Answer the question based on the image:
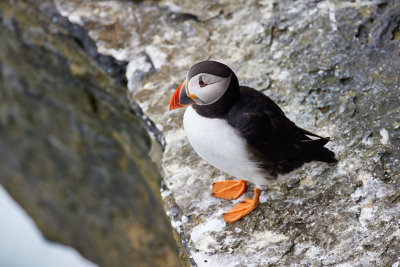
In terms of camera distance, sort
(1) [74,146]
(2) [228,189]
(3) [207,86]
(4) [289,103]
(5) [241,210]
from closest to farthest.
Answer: (3) [207,86] < (5) [241,210] < (2) [228,189] < (4) [289,103] < (1) [74,146]

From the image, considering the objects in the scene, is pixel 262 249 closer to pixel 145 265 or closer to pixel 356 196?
pixel 356 196

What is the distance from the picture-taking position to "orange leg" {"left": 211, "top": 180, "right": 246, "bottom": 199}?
2.32 meters

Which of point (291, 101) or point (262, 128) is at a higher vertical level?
point (262, 128)

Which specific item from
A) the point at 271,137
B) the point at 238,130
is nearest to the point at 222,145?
the point at 238,130

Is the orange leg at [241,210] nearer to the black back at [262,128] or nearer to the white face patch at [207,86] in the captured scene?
the black back at [262,128]

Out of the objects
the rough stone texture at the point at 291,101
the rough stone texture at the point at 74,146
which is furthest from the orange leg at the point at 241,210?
the rough stone texture at the point at 74,146

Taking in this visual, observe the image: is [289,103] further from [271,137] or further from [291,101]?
[271,137]

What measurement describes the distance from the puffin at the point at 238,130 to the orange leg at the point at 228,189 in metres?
0.23

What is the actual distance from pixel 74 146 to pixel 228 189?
2531 mm

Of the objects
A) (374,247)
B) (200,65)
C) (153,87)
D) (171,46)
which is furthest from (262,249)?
(171,46)

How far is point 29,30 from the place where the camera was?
374cm

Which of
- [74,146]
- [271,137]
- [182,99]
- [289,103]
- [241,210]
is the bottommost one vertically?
[74,146]

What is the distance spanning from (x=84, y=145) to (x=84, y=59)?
117cm

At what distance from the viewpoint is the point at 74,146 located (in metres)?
4.49
